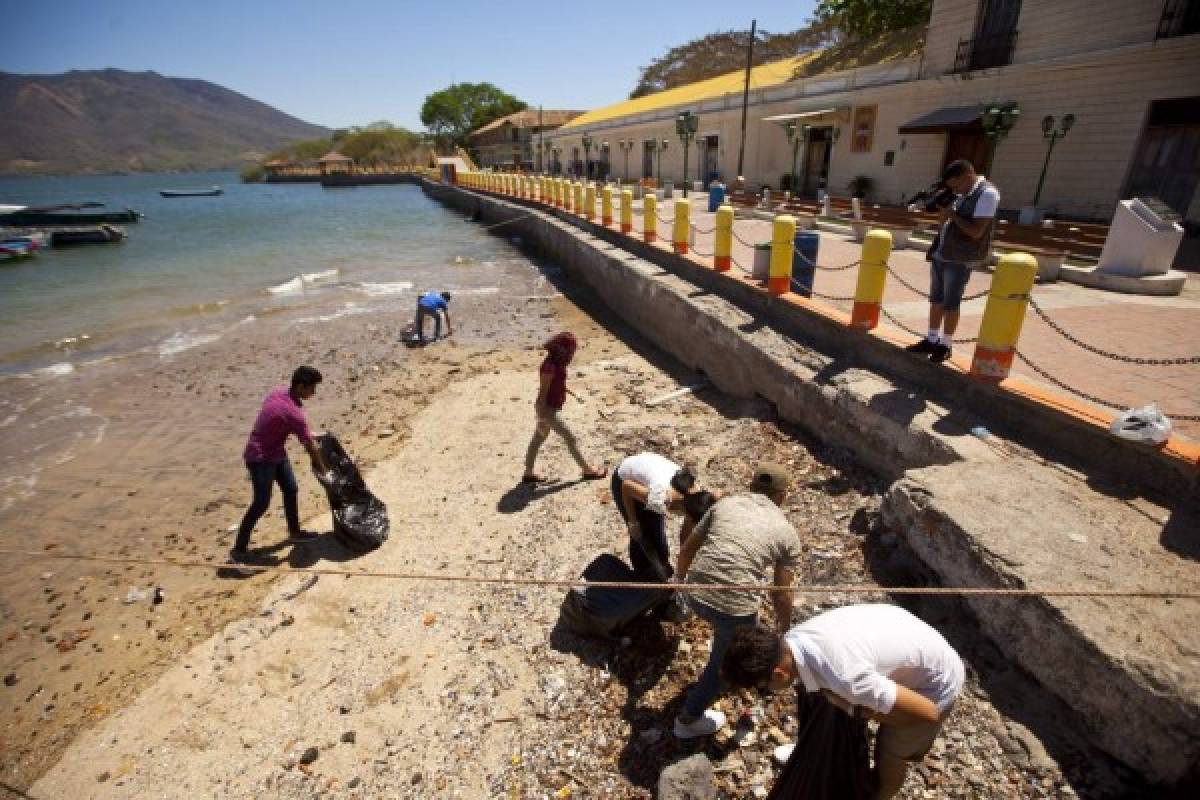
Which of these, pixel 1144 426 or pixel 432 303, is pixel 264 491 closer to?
pixel 1144 426

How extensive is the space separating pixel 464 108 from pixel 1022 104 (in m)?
84.9

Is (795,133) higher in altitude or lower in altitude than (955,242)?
higher

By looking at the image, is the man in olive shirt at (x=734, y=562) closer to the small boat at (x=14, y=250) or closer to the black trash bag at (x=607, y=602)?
the black trash bag at (x=607, y=602)

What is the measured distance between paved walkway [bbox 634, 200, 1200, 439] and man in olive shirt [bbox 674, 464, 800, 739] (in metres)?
2.90

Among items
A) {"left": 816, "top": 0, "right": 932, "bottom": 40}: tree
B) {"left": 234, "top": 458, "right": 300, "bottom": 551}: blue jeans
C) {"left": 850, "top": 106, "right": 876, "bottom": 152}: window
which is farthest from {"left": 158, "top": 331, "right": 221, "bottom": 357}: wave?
{"left": 816, "top": 0, "right": 932, "bottom": 40}: tree

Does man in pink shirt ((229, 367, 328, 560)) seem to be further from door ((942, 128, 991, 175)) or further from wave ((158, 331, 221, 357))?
→ door ((942, 128, 991, 175))

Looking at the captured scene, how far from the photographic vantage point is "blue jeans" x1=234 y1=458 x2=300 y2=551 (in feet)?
16.1

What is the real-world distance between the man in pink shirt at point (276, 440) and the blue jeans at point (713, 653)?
140 inches

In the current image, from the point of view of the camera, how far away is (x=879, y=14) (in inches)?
906

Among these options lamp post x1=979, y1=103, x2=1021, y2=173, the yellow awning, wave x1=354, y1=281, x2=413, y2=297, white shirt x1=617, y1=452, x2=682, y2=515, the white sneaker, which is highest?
the yellow awning

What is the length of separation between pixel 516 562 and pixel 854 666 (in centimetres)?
325

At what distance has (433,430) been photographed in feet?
24.3

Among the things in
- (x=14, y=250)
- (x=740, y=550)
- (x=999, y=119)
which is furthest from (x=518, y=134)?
(x=740, y=550)

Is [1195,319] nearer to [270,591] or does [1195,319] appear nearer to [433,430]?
[433,430]
